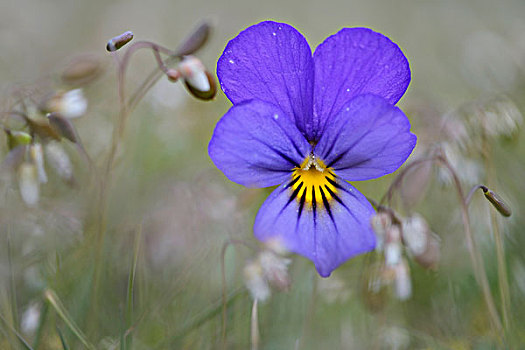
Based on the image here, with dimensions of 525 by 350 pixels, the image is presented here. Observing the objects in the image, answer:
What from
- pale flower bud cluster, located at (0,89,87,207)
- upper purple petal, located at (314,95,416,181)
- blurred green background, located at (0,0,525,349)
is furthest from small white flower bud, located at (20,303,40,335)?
upper purple petal, located at (314,95,416,181)

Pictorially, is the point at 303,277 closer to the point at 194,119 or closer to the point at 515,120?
the point at 515,120

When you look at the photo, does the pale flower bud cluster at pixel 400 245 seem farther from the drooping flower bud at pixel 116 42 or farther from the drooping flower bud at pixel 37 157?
the drooping flower bud at pixel 37 157

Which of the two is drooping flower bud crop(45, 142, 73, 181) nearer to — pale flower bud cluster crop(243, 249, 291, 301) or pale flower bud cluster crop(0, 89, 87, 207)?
pale flower bud cluster crop(0, 89, 87, 207)

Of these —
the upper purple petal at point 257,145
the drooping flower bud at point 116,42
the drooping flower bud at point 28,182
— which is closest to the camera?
the upper purple petal at point 257,145

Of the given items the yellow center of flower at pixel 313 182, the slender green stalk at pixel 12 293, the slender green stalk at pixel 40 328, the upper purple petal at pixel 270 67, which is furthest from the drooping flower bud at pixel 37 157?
the yellow center of flower at pixel 313 182

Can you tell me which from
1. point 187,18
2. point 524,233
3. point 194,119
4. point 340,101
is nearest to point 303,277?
point 524,233

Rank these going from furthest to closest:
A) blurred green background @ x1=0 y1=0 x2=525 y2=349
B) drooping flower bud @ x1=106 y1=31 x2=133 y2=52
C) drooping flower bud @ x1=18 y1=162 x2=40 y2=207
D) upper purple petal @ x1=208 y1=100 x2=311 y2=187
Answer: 1. blurred green background @ x1=0 y1=0 x2=525 y2=349
2. drooping flower bud @ x1=18 y1=162 x2=40 y2=207
3. drooping flower bud @ x1=106 y1=31 x2=133 y2=52
4. upper purple petal @ x1=208 y1=100 x2=311 y2=187
